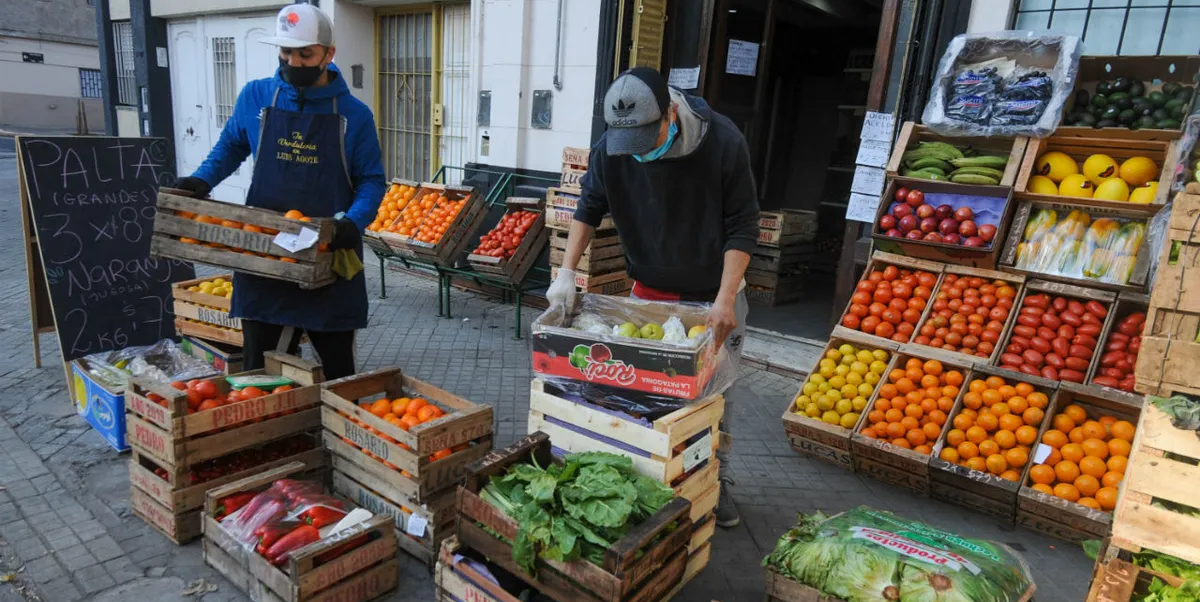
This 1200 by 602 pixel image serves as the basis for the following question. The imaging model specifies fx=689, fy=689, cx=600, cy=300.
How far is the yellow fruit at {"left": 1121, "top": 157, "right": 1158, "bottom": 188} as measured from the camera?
4.30 meters

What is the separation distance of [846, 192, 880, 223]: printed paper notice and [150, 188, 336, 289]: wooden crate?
4.31 metres

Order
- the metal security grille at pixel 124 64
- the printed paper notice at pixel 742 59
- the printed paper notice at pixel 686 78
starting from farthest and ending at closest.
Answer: the metal security grille at pixel 124 64 → the printed paper notice at pixel 742 59 → the printed paper notice at pixel 686 78

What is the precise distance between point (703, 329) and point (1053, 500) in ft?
7.23

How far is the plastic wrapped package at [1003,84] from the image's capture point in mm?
4559

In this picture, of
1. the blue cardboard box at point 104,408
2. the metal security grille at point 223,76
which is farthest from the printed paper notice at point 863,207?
the metal security grille at point 223,76

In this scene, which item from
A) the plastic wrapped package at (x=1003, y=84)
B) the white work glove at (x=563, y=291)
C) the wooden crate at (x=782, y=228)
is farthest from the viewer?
the wooden crate at (x=782, y=228)

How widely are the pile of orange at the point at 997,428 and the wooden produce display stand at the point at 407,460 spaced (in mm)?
2640

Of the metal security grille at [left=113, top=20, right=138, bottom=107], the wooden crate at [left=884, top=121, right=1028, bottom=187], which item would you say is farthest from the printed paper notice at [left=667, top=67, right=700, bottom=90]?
the metal security grille at [left=113, top=20, right=138, bottom=107]

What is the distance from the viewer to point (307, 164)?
336 cm

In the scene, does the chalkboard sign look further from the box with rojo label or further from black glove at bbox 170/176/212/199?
the box with rojo label

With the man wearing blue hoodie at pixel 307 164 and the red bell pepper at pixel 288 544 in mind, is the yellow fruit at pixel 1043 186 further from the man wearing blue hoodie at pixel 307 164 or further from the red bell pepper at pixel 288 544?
the red bell pepper at pixel 288 544

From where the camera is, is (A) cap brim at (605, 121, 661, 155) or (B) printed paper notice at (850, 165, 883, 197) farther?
(B) printed paper notice at (850, 165, 883, 197)

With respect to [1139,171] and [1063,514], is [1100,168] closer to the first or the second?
[1139,171]

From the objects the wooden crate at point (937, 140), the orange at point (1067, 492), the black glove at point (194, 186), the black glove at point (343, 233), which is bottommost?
the orange at point (1067, 492)
